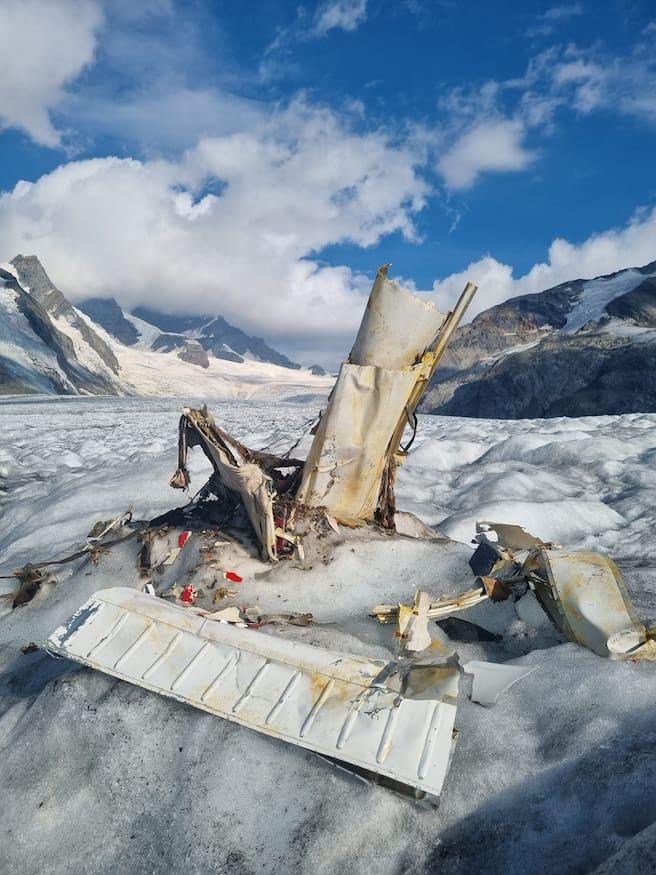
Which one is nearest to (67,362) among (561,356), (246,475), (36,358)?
(36,358)

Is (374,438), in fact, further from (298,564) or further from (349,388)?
(298,564)

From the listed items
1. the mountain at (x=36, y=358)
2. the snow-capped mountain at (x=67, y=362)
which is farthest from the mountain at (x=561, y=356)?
Result: the mountain at (x=36, y=358)

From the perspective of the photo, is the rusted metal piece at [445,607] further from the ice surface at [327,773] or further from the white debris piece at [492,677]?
the white debris piece at [492,677]

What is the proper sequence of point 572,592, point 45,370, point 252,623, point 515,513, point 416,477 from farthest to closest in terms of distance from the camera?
point 45,370
point 416,477
point 515,513
point 252,623
point 572,592

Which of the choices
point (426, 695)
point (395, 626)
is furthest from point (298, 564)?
point (426, 695)

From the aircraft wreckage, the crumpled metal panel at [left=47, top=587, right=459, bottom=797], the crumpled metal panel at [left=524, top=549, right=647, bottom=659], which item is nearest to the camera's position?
the crumpled metal panel at [left=47, top=587, right=459, bottom=797]

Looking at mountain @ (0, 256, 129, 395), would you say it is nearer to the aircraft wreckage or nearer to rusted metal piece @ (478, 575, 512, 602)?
the aircraft wreckage

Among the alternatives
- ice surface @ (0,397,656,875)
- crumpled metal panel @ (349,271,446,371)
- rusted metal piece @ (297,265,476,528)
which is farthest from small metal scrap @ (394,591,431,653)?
crumpled metal panel @ (349,271,446,371)
